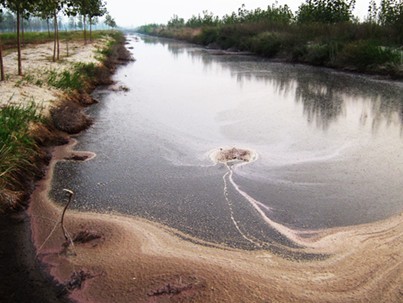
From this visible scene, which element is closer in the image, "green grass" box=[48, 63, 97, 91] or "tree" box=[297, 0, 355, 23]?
"green grass" box=[48, 63, 97, 91]

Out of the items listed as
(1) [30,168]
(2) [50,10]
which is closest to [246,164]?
(1) [30,168]

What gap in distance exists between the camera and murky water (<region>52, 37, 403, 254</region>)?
219 inches

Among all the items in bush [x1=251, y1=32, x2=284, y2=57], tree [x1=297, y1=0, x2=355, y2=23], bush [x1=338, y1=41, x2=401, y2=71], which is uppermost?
tree [x1=297, y1=0, x2=355, y2=23]

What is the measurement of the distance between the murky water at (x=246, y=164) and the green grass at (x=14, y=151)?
591 mm

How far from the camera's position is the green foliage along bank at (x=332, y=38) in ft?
66.5

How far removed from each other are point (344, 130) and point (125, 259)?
7.49 m

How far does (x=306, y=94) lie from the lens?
1470 cm

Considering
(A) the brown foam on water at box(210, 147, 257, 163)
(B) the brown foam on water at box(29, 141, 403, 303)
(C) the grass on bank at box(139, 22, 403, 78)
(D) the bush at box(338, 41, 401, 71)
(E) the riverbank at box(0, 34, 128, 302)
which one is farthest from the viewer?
(C) the grass on bank at box(139, 22, 403, 78)

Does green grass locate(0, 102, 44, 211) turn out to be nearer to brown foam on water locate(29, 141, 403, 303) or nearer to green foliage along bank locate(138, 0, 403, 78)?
brown foam on water locate(29, 141, 403, 303)

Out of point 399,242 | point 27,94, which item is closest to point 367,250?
point 399,242

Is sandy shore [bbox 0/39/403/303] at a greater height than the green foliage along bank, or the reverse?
the green foliage along bank

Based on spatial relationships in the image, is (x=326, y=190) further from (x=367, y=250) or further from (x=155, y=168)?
(x=155, y=168)

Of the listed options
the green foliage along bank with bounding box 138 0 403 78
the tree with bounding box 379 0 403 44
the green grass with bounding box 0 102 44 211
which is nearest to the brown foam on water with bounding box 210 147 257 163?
the green grass with bounding box 0 102 44 211

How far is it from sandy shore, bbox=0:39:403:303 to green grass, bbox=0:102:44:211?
2.52 feet
